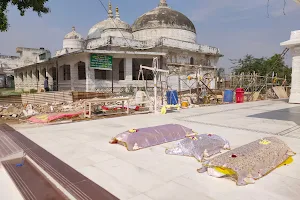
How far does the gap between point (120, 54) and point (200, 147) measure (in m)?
16.0

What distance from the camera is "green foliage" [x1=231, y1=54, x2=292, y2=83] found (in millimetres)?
28281

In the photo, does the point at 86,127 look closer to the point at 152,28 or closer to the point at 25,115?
the point at 25,115

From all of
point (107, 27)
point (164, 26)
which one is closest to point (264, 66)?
point (164, 26)

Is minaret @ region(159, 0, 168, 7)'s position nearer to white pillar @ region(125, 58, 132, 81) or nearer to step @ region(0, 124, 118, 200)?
white pillar @ region(125, 58, 132, 81)

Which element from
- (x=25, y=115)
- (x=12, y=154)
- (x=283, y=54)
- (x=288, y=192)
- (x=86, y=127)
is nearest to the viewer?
(x=288, y=192)

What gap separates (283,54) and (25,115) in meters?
22.7

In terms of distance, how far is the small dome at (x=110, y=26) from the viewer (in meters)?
26.5

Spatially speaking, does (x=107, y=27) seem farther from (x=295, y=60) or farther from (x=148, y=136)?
(x=148, y=136)

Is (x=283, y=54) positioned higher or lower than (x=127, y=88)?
higher

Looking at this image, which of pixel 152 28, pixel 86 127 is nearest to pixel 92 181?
pixel 86 127

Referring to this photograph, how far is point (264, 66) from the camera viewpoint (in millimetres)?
30359

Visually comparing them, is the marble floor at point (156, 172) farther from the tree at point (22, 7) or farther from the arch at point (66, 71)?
the arch at point (66, 71)

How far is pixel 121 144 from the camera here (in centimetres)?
486

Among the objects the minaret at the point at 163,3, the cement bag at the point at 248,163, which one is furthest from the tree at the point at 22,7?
the minaret at the point at 163,3
